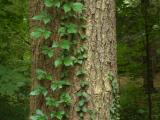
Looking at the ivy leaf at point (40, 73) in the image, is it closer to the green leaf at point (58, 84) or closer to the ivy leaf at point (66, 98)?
the green leaf at point (58, 84)

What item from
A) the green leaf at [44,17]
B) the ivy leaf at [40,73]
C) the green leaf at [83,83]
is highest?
the green leaf at [44,17]

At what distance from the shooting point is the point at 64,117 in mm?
3383

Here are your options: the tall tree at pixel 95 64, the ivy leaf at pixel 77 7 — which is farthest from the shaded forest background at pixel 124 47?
the ivy leaf at pixel 77 7

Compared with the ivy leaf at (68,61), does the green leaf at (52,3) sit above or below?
above

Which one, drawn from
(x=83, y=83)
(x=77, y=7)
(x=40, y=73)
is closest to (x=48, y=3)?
(x=77, y=7)

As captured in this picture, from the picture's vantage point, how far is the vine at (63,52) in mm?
3307

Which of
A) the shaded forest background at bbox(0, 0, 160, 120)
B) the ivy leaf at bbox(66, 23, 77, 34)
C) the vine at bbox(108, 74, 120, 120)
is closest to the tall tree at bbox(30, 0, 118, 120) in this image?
the vine at bbox(108, 74, 120, 120)

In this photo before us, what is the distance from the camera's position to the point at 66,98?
3.35 m

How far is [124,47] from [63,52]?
4.14 m

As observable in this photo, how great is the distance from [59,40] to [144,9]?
13.7ft

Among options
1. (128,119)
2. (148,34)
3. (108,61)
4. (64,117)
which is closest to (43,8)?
(108,61)

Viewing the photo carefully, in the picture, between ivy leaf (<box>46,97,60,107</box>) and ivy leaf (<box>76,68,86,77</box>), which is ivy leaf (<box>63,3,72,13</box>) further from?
ivy leaf (<box>46,97,60,107</box>)

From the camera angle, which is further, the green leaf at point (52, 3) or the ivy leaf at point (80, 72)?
the ivy leaf at point (80, 72)

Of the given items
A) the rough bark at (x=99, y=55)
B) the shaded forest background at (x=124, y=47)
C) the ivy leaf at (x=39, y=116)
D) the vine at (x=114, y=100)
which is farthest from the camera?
the shaded forest background at (x=124, y=47)
